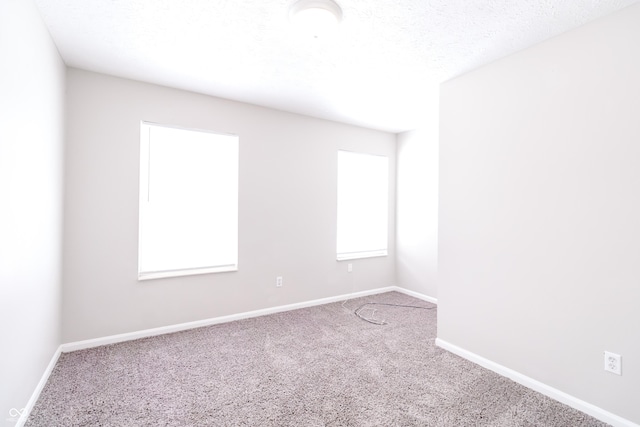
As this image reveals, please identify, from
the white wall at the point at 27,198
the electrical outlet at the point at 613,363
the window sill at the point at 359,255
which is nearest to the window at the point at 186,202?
the white wall at the point at 27,198

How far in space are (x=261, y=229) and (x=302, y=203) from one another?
65 centimetres

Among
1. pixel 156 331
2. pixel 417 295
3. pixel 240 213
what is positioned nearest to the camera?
pixel 156 331

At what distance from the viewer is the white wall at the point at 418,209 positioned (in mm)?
4316

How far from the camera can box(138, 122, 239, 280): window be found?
3.13 meters

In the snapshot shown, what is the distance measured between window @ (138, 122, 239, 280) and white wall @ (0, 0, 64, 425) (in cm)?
76

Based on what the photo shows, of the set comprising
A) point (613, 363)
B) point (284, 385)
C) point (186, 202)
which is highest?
point (186, 202)

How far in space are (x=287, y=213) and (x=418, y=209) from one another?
6.41ft

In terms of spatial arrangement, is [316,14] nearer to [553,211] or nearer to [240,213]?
[553,211]

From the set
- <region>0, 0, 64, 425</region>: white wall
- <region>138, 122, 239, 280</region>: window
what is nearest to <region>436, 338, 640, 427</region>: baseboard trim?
<region>138, 122, 239, 280</region>: window

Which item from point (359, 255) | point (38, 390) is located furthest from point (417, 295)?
point (38, 390)

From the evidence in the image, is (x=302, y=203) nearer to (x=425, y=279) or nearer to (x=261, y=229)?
(x=261, y=229)

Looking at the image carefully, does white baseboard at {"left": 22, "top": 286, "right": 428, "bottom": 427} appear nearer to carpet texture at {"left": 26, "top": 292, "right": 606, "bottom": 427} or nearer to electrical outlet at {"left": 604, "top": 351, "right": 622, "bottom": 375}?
carpet texture at {"left": 26, "top": 292, "right": 606, "bottom": 427}

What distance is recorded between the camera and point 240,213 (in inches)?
141

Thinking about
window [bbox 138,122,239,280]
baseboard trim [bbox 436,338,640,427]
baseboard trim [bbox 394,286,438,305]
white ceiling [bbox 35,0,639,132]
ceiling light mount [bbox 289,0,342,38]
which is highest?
white ceiling [bbox 35,0,639,132]
